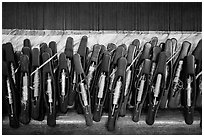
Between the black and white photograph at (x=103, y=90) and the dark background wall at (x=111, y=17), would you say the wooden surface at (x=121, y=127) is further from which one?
the dark background wall at (x=111, y=17)

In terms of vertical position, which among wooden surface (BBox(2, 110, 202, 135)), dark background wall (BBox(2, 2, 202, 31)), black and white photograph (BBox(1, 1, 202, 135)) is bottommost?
wooden surface (BBox(2, 110, 202, 135))

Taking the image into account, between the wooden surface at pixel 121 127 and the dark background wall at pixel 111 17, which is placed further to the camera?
the dark background wall at pixel 111 17

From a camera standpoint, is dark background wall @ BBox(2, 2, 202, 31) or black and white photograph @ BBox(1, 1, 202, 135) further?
dark background wall @ BBox(2, 2, 202, 31)

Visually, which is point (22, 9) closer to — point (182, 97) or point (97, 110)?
point (97, 110)

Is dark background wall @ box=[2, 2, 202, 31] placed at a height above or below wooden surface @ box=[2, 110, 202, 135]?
above

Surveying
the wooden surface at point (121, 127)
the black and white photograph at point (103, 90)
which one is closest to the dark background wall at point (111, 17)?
the black and white photograph at point (103, 90)

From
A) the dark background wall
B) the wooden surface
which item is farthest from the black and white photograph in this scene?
the dark background wall

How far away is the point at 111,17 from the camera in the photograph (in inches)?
53.7

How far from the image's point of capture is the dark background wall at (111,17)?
136 centimetres

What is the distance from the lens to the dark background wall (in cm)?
136

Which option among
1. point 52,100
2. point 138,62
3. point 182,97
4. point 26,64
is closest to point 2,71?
point 26,64

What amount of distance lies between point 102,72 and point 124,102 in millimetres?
122

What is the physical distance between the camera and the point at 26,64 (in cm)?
109

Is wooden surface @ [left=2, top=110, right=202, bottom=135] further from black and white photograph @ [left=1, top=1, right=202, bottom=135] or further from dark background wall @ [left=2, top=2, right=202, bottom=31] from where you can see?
dark background wall @ [left=2, top=2, right=202, bottom=31]
